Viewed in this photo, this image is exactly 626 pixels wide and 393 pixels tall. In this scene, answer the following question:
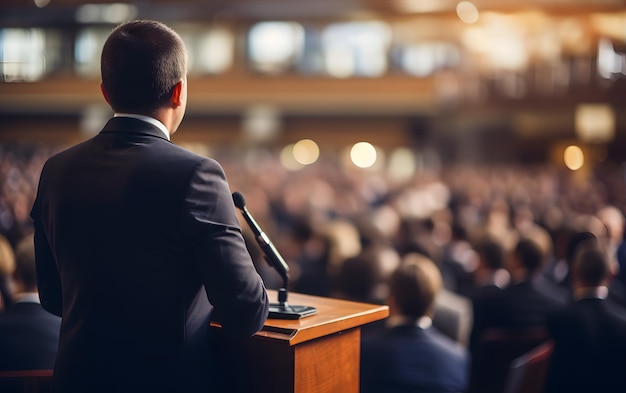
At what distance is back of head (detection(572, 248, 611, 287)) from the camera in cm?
361

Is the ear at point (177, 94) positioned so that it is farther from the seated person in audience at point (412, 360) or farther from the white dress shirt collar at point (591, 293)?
the white dress shirt collar at point (591, 293)

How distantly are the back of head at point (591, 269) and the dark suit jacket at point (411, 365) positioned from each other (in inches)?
36.7

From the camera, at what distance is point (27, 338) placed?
8.71 ft

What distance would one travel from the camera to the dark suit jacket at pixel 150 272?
157 cm

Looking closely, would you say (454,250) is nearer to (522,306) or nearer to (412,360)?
(522,306)

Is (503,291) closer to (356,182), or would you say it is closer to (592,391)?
(592,391)

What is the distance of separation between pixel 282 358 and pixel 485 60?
20.0m

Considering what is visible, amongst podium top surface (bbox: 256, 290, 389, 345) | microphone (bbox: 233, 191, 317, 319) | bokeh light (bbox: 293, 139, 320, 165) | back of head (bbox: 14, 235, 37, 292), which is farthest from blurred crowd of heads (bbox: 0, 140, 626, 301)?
bokeh light (bbox: 293, 139, 320, 165)

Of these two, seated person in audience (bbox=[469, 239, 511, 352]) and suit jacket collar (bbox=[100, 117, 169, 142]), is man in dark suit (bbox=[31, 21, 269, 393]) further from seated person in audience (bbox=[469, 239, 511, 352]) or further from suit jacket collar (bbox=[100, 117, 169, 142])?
seated person in audience (bbox=[469, 239, 511, 352])

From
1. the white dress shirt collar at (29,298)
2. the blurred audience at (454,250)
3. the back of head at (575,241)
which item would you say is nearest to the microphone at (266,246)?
the white dress shirt collar at (29,298)

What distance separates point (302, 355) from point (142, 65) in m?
0.76

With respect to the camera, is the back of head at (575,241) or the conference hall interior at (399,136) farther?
the back of head at (575,241)

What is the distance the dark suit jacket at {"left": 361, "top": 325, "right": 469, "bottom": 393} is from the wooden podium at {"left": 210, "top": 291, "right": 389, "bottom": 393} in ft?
3.72

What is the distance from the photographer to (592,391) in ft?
11.3
